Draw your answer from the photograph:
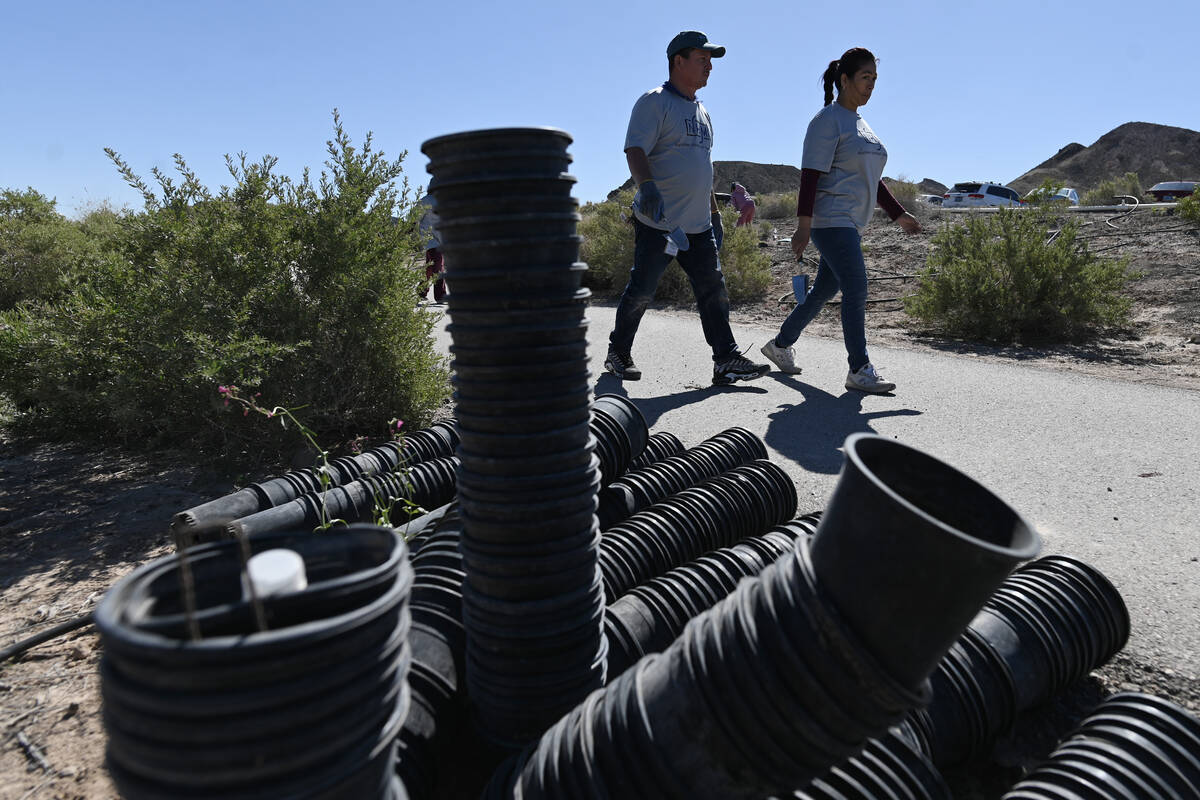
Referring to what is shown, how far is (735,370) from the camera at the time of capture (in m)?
6.16

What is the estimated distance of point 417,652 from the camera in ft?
6.96

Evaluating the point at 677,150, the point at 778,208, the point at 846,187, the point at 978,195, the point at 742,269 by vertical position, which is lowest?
the point at 742,269

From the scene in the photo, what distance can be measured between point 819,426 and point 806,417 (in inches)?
8.9

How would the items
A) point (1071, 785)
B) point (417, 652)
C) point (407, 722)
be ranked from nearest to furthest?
point (1071, 785) → point (407, 722) → point (417, 652)

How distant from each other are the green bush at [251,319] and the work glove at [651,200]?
1734mm

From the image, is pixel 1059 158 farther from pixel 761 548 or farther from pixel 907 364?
pixel 761 548

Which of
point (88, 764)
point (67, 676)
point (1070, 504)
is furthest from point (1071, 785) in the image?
point (67, 676)

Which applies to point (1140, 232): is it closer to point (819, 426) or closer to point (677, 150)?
point (677, 150)

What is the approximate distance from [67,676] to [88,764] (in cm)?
55

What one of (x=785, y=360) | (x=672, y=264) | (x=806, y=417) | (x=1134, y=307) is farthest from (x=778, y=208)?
(x=806, y=417)

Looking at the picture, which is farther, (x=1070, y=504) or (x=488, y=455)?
(x=1070, y=504)

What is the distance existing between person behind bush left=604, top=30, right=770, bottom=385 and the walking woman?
757 mm

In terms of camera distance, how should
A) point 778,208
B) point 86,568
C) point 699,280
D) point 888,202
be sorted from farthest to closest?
point 778,208 < point 888,202 < point 699,280 < point 86,568

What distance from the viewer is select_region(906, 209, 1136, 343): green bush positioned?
26.7ft
